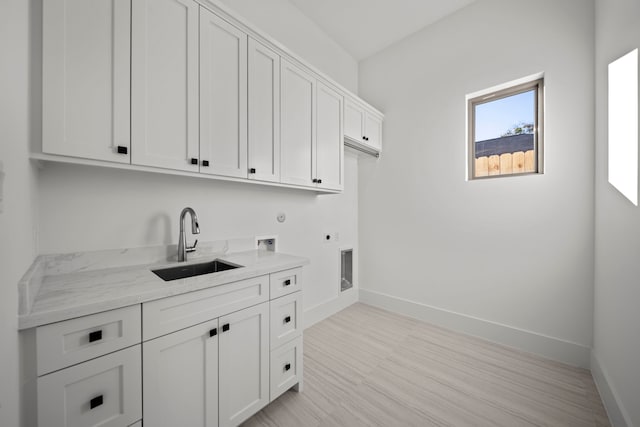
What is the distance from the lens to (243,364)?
1.33 metres

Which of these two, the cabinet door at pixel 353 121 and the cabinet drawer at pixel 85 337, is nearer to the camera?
the cabinet drawer at pixel 85 337

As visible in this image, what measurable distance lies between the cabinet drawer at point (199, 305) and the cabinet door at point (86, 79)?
0.73m

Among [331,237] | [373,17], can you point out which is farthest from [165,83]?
[373,17]

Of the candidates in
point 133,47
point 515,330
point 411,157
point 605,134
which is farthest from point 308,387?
point 605,134

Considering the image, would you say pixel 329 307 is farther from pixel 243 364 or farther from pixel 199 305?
pixel 199 305

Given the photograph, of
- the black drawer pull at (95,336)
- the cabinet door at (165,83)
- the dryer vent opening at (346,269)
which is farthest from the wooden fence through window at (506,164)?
the black drawer pull at (95,336)

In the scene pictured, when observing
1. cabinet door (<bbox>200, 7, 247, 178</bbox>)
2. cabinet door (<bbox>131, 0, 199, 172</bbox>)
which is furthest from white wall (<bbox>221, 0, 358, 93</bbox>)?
cabinet door (<bbox>131, 0, 199, 172</bbox>)

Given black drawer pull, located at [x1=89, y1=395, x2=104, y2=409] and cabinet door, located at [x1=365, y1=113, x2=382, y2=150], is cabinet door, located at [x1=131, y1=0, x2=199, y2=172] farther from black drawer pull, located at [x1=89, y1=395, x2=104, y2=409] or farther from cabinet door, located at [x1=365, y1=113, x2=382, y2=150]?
cabinet door, located at [x1=365, y1=113, x2=382, y2=150]

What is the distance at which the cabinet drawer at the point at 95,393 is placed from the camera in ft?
2.65

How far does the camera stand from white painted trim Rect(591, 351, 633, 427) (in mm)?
1275

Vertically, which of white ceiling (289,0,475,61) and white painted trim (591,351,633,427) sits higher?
white ceiling (289,0,475,61)

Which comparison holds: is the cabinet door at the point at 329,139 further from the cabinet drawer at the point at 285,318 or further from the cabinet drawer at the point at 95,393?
the cabinet drawer at the point at 95,393

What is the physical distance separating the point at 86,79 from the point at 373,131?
2.60 m

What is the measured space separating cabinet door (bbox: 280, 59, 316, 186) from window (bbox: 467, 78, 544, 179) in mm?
1748
